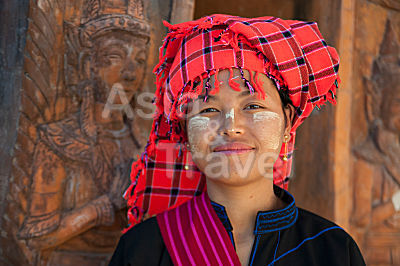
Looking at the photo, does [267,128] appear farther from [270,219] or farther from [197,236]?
[197,236]

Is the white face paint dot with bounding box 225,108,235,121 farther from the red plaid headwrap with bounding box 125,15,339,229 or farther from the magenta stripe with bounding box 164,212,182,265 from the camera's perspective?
the magenta stripe with bounding box 164,212,182,265

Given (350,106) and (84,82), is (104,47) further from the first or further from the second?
(350,106)

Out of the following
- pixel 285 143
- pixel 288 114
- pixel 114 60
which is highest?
pixel 114 60

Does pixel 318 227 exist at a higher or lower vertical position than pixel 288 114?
lower

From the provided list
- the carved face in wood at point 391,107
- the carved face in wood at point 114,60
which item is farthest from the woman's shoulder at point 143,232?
the carved face in wood at point 391,107

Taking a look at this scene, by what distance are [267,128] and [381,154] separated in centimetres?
153

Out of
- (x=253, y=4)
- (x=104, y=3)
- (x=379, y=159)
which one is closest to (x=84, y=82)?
(x=104, y=3)

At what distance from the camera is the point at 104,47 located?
169cm

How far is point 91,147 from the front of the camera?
169 centimetres

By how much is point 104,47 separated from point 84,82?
0.65 ft

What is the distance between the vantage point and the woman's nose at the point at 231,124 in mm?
1134

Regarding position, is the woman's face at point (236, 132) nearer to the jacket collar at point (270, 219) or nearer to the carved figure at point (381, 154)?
the jacket collar at point (270, 219)

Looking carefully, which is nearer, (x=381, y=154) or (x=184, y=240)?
(x=184, y=240)

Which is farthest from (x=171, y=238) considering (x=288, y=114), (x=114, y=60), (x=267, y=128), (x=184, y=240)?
(x=114, y=60)
